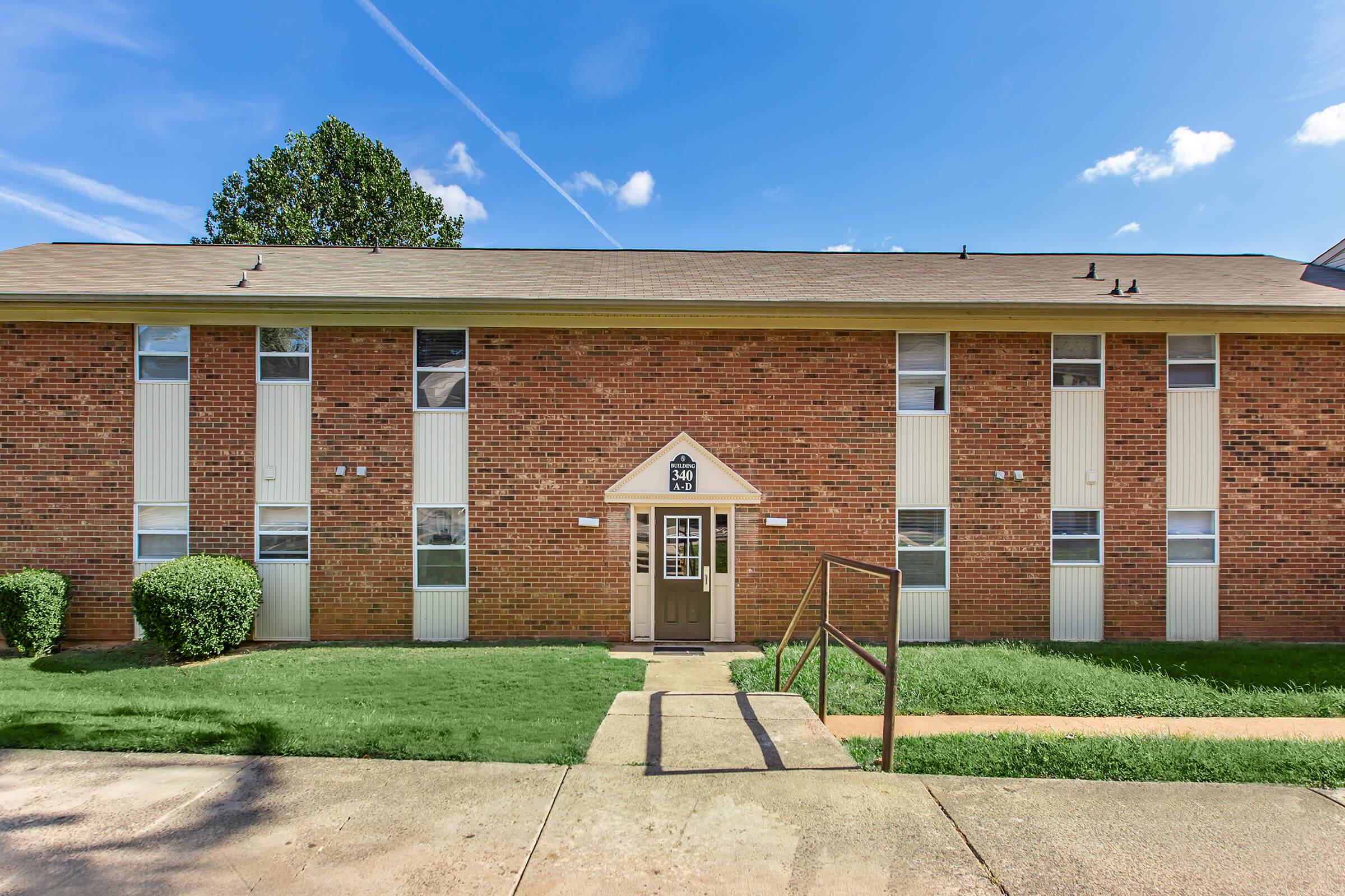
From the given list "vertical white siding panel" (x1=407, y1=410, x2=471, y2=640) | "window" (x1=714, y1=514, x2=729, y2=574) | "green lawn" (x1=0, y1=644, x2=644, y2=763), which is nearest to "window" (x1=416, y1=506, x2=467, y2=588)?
"vertical white siding panel" (x1=407, y1=410, x2=471, y2=640)

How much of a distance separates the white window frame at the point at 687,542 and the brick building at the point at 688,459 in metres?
0.04

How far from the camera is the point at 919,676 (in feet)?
23.6

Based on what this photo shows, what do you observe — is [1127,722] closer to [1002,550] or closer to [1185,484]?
[1002,550]

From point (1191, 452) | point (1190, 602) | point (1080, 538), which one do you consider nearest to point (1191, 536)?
point (1190, 602)

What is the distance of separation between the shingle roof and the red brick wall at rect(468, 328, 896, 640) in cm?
84

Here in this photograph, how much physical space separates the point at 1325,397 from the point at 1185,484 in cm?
242

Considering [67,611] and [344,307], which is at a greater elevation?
[344,307]

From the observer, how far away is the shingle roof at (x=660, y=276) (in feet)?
31.7

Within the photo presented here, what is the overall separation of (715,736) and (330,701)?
12.0 feet

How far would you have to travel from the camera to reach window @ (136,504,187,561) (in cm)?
948

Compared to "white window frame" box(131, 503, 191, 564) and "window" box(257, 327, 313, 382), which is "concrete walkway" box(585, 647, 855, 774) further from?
"white window frame" box(131, 503, 191, 564)

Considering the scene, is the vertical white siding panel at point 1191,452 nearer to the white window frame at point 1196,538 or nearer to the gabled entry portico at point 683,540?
the white window frame at point 1196,538

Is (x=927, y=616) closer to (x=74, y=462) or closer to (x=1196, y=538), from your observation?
(x=1196, y=538)

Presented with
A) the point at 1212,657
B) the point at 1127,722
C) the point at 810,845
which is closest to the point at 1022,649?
the point at 1212,657
